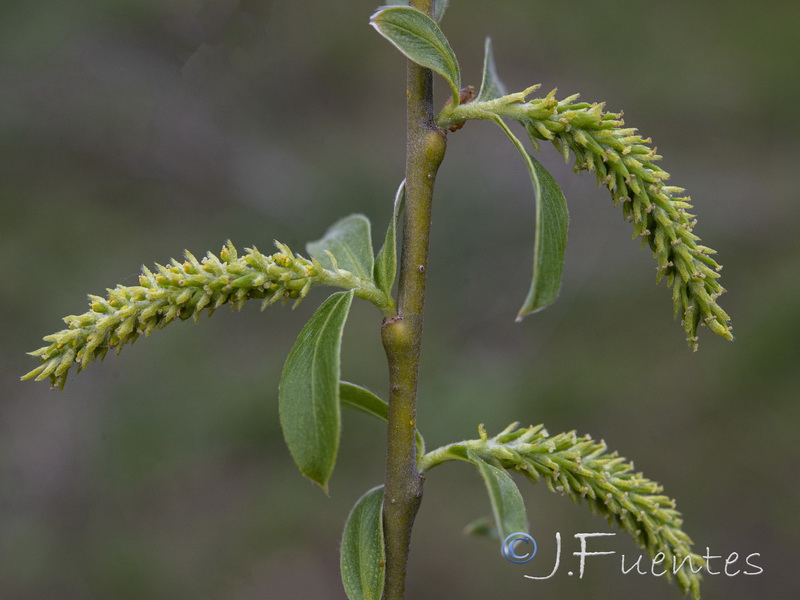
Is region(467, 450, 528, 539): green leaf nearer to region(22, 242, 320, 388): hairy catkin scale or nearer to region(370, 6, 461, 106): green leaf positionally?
region(22, 242, 320, 388): hairy catkin scale

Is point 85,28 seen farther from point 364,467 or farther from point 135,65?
point 364,467

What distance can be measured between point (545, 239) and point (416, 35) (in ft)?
1.23

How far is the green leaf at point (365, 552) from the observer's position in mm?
1337

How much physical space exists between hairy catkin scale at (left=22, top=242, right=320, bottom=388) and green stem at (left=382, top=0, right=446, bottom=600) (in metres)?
0.17

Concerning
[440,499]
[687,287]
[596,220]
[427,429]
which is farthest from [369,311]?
[687,287]

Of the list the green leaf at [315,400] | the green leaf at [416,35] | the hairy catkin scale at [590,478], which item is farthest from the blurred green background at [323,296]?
the green leaf at [416,35]

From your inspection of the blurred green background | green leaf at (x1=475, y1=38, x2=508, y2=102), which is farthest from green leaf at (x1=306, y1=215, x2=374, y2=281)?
the blurred green background

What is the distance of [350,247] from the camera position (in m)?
1.55

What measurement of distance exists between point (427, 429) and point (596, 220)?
7.76 feet

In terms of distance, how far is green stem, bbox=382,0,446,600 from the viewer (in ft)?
4.32

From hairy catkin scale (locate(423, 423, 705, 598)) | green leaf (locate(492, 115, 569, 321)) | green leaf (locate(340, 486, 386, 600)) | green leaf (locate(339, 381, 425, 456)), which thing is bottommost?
green leaf (locate(340, 486, 386, 600))

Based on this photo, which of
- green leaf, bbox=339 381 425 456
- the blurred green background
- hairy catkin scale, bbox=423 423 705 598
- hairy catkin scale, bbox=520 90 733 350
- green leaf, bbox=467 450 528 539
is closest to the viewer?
green leaf, bbox=467 450 528 539

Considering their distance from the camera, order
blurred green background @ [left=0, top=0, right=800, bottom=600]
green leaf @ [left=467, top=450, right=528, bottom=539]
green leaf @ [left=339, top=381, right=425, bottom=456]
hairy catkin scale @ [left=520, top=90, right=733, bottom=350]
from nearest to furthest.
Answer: green leaf @ [left=467, top=450, right=528, bottom=539] < hairy catkin scale @ [left=520, top=90, right=733, bottom=350] < green leaf @ [left=339, top=381, right=425, bottom=456] < blurred green background @ [left=0, top=0, right=800, bottom=600]

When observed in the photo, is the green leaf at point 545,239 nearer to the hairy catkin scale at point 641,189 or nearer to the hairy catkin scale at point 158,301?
the hairy catkin scale at point 641,189
